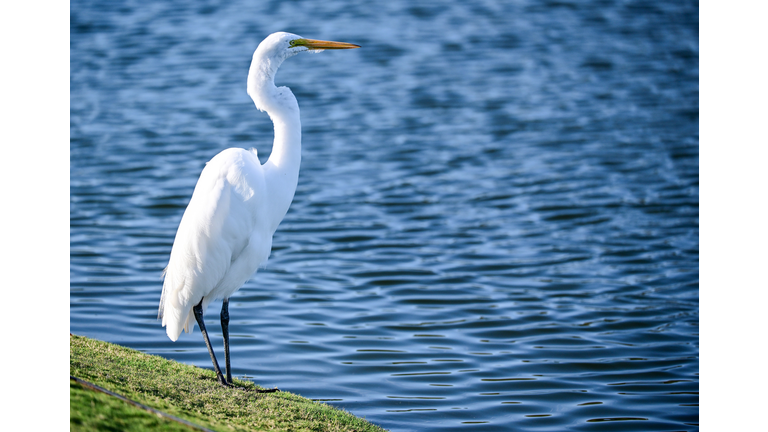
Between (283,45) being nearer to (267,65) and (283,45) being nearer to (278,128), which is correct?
(267,65)

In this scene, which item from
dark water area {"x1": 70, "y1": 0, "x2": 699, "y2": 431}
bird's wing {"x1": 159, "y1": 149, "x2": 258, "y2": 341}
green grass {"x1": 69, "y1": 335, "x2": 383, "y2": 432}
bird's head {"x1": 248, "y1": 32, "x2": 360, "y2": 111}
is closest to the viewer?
green grass {"x1": 69, "y1": 335, "x2": 383, "y2": 432}

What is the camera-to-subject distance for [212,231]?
15.7 feet

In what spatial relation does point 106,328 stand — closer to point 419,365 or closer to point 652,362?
point 419,365

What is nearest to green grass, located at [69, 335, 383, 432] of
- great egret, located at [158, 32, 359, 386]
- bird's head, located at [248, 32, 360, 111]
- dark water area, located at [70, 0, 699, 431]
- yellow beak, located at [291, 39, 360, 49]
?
great egret, located at [158, 32, 359, 386]

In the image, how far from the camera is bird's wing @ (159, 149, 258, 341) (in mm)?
4770

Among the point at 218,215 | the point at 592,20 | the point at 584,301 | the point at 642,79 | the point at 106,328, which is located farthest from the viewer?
the point at 592,20

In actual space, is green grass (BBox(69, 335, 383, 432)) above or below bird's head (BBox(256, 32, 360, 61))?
below

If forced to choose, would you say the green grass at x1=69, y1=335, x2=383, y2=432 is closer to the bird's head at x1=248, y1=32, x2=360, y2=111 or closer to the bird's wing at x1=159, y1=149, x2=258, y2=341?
the bird's wing at x1=159, y1=149, x2=258, y2=341

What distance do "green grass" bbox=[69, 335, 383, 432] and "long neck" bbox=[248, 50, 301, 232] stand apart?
1.18 m

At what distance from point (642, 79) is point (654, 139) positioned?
3.36m

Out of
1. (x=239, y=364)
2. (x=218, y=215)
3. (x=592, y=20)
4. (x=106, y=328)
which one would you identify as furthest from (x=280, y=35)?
(x=592, y=20)

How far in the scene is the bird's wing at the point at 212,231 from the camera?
4.77 metres

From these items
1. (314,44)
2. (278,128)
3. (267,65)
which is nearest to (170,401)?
(278,128)

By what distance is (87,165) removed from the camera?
470 inches
